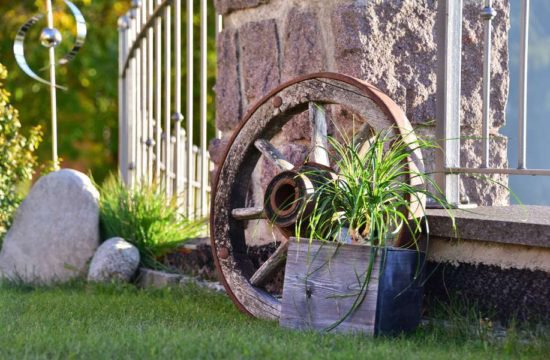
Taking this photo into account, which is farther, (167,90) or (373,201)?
(167,90)

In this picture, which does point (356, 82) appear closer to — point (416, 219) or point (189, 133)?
point (416, 219)

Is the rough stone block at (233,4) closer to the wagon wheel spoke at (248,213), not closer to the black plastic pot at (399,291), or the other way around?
the wagon wheel spoke at (248,213)

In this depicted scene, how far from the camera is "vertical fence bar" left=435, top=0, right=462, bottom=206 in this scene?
127 inches

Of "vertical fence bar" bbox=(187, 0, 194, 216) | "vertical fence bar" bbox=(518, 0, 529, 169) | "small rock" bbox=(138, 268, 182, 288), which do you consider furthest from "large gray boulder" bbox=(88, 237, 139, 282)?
"vertical fence bar" bbox=(518, 0, 529, 169)

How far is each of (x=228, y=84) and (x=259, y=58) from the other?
0.28 meters

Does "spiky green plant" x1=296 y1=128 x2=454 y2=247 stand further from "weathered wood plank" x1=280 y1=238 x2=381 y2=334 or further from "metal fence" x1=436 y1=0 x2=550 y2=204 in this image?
"metal fence" x1=436 y1=0 x2=550 y2=204

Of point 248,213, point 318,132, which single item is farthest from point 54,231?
point 318,132

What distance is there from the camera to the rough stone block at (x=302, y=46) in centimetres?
346

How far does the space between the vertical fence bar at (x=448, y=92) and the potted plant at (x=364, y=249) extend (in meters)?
0.38

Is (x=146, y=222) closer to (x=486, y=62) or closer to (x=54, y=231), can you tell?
(x=54, y=231)

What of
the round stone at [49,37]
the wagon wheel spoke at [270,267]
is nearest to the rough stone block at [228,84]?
the wagon wheel spoke at [270,267]

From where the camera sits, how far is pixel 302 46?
11.6 ft

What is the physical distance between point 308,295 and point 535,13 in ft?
6.54

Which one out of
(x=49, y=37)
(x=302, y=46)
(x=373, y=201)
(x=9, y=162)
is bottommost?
(x=373, y=201)
